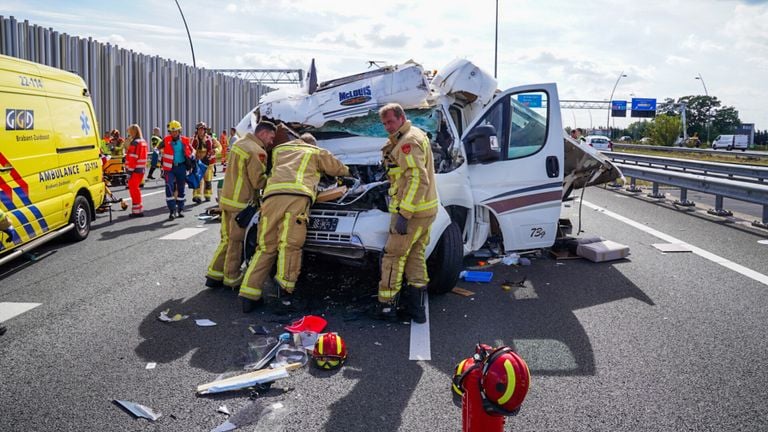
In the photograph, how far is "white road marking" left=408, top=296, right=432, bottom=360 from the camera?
4399 mm

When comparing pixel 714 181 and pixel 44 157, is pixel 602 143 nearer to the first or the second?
pixel 714 181

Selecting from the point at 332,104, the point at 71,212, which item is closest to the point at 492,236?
the point at 332,104

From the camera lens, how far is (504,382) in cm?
236

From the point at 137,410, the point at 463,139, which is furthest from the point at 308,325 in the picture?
the point at 463,139

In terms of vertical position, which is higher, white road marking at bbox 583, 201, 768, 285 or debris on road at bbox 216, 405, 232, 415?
white road marking at bbox 583, 201, 768, 285

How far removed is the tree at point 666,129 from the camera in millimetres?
53625

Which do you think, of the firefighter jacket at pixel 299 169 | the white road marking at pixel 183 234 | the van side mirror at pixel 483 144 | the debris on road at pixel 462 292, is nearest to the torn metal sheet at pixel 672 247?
the van side mirror at pixel 483 144

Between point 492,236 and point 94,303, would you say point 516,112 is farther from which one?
point 94,303

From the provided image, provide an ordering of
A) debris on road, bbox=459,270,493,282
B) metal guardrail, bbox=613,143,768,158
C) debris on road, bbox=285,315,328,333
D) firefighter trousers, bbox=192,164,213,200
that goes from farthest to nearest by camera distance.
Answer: metal guardrail, bbox=613,143,768,158 < firefighter trousers, bbox=192,164,213,200 < debris on road, bbox=459,270,493,282 < debris on road, bbox=285,315,328,333

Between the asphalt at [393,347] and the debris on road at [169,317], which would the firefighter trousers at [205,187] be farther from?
the debris on road at [169,317]

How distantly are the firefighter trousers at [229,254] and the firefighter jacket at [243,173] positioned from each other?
14 centimetres

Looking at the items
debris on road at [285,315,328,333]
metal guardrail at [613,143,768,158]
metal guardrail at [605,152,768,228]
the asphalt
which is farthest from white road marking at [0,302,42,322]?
metal guardrail at [613,143,768,158]

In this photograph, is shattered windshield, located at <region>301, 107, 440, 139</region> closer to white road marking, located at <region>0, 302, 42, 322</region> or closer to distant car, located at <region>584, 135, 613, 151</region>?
white road marking, located at <region>0, 302, 42, 322</region>

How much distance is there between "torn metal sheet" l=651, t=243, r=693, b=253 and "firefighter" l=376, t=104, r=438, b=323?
4635mm
